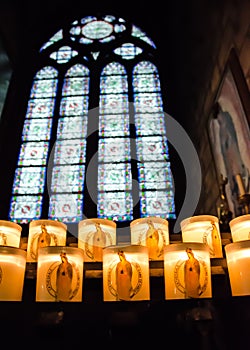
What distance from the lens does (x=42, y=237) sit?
3.69 feet

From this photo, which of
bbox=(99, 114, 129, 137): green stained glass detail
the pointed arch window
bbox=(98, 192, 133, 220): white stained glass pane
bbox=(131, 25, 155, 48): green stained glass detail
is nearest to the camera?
bbox=(98, 192, 133, 220): white stained glass pane

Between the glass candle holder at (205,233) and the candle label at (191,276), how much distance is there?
0.20 metres

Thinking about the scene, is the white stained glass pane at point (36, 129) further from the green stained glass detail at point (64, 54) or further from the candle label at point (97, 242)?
the candle label at point (97, 242)

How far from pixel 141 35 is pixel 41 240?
4.79 meters

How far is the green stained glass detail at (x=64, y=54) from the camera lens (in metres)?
5.10

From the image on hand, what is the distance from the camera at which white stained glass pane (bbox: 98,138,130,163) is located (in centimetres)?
413

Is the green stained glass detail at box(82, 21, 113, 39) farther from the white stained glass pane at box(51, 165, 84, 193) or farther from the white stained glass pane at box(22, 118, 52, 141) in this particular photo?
the white stained glass pane at box(51, 165, 84, 193)

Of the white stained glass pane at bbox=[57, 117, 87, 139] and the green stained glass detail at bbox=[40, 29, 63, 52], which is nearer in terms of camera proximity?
the white stained glass pane at bbox=[57, 117, 87, 139]

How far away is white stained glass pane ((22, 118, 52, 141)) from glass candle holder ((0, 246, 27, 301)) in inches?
140

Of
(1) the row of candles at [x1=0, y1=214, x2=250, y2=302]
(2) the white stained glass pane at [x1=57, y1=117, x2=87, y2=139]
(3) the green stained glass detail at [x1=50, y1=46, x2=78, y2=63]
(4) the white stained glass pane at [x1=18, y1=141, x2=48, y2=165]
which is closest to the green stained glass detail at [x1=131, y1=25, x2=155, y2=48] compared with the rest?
(3) the green stained glass detail at [x1=50, y1=46, x2=78, y2=63]

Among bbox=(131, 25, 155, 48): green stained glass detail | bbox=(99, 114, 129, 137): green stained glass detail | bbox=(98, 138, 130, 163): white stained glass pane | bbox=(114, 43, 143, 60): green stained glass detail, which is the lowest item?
bbox=(98, 138, 130, 163): white stained glass pane

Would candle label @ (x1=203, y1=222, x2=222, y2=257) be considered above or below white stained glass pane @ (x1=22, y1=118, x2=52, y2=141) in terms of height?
below

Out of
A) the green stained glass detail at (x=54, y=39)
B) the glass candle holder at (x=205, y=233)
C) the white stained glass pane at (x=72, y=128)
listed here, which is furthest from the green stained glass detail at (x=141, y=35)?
the glass candle holder at (x=205, y=233)

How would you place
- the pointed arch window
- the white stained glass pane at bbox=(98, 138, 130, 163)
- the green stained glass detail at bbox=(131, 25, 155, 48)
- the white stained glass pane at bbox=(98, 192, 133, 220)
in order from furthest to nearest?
1. the green stained glass detail at bbox=(131, 25, 155, 48)
2. the white stained glass pane at bbox=(98, 138, 130, 163)
3. the pointed arch window
4. the white stained glass pane at bbox=(98, 192, 133, 220)
